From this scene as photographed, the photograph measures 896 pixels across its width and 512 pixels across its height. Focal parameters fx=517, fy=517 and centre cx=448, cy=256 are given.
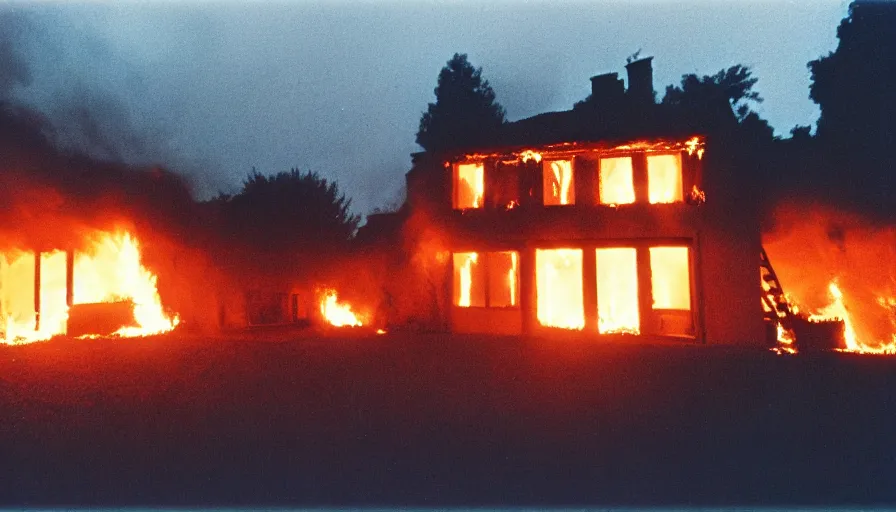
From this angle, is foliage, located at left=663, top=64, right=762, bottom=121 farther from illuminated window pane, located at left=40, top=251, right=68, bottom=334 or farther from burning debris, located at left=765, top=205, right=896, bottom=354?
illuminated window pane, located at left=40, top=251, right=68, bottom=334

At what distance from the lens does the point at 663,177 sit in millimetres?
13797

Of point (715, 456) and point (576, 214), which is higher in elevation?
point (576, 214)

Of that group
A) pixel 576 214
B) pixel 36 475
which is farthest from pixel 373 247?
pixel 36 475

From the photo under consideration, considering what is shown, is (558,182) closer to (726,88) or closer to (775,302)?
(775,302)

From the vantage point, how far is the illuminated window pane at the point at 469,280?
15086 millimetres

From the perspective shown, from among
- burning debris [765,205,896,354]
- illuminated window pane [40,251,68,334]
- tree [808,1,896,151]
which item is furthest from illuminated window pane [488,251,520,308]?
illuminated window pane [40,251,68,334]

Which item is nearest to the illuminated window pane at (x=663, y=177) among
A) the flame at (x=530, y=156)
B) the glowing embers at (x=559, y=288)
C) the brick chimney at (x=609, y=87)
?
the glowing embers at (x=559, y=288)

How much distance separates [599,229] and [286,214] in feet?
43.2

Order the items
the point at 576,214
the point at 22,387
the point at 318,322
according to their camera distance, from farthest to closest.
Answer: the point at 318,322 → the point at 576,214 → the point at 22,387

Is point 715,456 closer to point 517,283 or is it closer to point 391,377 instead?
point 391,377

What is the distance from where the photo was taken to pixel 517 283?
1466 cm

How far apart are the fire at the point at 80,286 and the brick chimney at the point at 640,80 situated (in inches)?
665

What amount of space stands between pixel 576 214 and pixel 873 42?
13.1m

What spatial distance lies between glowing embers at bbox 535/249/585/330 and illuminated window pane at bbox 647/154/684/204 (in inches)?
98.0
